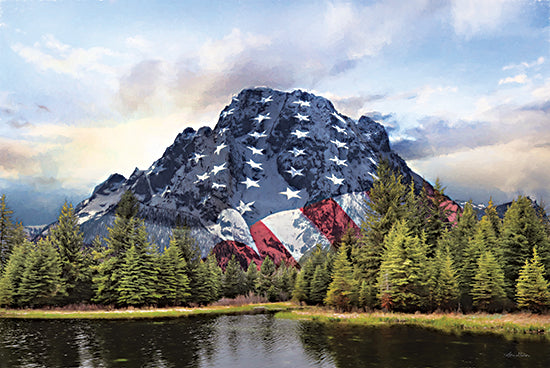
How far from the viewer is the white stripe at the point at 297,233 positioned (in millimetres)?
182250

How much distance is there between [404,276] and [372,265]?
22.6 feet

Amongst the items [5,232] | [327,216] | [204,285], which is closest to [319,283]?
[204,285]

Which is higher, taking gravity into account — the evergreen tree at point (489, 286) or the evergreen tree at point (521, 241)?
the evergreen tree at point (521, 241)

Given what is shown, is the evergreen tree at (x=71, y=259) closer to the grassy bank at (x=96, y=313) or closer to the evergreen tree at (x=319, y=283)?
the grassy bank at (x=96, y=313)

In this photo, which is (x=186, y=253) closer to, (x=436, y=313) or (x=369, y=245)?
(x=369, y=245)

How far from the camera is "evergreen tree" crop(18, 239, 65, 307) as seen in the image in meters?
56.2

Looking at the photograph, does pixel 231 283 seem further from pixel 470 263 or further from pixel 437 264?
pixel 470 263

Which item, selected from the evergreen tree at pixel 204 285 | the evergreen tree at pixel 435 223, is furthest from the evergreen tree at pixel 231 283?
the evergreen tree at pixel 435 223

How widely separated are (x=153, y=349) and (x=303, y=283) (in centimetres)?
5206

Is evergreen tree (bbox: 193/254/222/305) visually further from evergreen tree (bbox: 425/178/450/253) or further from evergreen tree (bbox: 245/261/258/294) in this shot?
evergreen tree (bbox: 425/178/450/253)

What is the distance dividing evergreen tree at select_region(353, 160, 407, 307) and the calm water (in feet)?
53.4

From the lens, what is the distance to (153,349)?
2559 centimetres

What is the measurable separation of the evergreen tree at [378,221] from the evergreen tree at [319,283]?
1533 cm

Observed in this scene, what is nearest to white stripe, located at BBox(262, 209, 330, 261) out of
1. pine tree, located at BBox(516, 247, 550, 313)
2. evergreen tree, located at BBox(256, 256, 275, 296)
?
evergreen tree, located at BBox(256, 256, 275, 296)
